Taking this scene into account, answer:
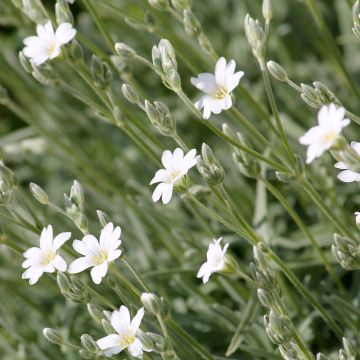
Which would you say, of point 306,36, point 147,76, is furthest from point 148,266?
point 306,36

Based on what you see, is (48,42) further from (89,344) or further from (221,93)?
(89,344)

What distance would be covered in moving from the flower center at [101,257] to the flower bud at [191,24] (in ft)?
1.81

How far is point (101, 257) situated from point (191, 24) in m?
0.56

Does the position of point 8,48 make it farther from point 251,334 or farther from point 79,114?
point 251,334

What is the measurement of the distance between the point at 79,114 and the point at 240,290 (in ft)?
3.55

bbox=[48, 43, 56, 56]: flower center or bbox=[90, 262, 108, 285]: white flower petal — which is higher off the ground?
bbox=[48, 43, 56, 56]: flower center

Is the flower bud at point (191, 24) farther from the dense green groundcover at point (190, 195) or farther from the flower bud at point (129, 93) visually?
the flower bud at point (129, 93)

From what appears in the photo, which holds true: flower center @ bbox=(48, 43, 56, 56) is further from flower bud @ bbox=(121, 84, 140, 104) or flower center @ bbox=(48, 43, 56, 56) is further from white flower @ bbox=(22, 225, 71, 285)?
white flower @ bbox=(22, 225, 71, 285)

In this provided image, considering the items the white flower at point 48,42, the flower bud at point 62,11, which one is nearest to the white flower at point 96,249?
the white flower at point 48,42

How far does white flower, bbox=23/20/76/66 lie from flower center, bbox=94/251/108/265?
404mm

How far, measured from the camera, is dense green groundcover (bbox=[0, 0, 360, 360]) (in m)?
1.42

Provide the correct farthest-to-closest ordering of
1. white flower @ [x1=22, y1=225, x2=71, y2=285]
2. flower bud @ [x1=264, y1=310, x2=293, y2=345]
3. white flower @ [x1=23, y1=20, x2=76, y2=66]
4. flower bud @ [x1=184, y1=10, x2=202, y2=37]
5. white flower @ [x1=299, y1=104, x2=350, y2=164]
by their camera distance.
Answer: flower bud @ [x1=184, y1=10, x2=202, y2=37], white flower @ [x1=23, y1=20, x2=76, y2=66], white flower @ [x1=22, y1=225, x2=71, y2=285], flower bud @ [x1=264, y1=310, x2=293, y2=345], white flower @ [x1=299, y1=104, x2=350, y2=164]

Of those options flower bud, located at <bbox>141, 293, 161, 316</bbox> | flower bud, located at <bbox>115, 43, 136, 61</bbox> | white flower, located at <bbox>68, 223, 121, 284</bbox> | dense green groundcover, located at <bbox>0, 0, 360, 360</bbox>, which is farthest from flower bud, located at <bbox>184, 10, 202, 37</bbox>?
flower bud, located at <bbox>141, 293, 161, 316</bbox>

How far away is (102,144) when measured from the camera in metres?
2.65
